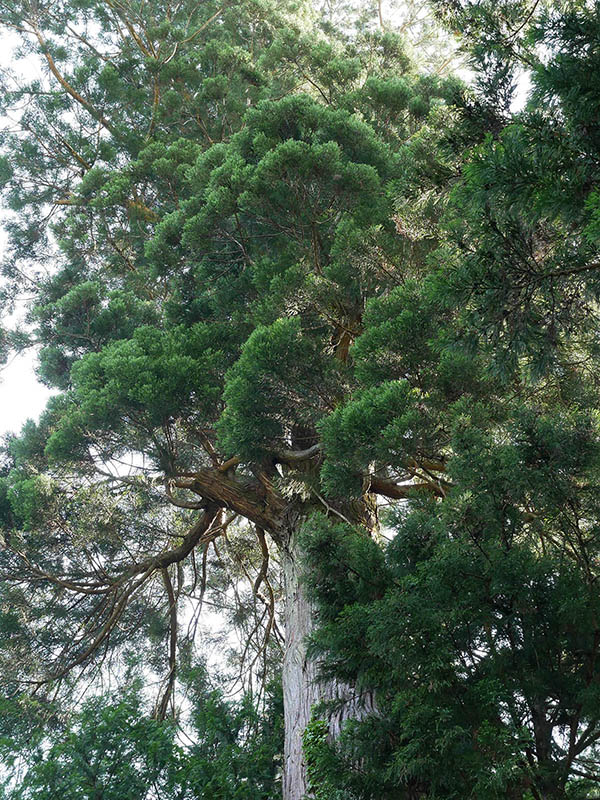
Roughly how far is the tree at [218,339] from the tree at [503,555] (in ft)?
2.30

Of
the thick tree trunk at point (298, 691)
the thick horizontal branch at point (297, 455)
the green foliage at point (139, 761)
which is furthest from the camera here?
the thick horizontal branch at point (297, 455)

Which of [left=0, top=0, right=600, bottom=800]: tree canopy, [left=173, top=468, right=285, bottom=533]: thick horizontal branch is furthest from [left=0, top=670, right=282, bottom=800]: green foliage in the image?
[left=173, top=468, right=285, bottom=533]: thick horizontal branch

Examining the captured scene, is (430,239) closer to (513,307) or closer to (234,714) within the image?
(513,307)

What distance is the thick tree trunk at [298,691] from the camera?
414cm

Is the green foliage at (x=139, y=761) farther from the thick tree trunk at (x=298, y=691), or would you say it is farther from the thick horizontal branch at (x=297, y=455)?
the thick horizontal branch at (x=297, y=455)

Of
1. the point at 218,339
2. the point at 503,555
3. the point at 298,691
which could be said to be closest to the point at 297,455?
the point at 218,339

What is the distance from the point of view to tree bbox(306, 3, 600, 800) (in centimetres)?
246

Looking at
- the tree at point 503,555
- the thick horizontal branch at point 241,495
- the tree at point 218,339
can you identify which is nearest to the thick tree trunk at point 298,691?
the tree at point 218,339

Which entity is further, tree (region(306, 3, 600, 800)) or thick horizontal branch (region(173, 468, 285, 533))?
thick horizontal branch (region(173, 468, 285, 533))

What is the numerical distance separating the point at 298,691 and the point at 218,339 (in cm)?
322

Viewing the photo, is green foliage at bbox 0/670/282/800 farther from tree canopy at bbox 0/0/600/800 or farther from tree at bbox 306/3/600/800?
tree at bbox 306/3/600/800

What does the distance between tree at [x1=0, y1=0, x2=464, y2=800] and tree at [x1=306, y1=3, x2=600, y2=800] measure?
70cm

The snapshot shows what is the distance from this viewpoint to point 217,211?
613 centimetres

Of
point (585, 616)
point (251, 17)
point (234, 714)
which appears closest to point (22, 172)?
point (251, 17)
